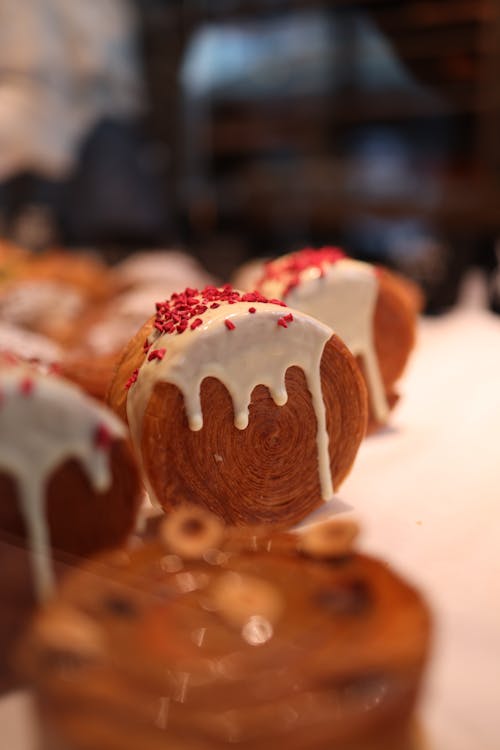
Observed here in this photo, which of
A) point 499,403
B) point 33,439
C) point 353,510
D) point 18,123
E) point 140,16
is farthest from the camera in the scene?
point 140,16

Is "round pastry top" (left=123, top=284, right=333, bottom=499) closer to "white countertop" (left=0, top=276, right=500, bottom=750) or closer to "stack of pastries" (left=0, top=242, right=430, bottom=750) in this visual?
"stack of pastries" (left=0, top=242, right=430, bottom=750)

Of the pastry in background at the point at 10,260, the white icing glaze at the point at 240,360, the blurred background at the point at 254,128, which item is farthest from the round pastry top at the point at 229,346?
the pastry in background at the point at 10,260

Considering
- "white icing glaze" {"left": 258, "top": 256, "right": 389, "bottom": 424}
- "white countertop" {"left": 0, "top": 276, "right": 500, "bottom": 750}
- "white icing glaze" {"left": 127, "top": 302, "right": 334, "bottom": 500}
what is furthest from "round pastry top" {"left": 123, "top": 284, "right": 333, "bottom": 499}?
"white icing glaze" {"left": 258, "top": 256, "right": 389, "bottom": 424}

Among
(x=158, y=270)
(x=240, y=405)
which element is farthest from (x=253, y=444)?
(x=158, y=270)

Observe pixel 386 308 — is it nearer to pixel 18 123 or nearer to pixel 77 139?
pixel 18 123

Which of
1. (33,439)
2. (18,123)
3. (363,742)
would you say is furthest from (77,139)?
(363,742)

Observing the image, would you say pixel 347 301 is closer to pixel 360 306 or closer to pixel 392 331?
pixel 360 306

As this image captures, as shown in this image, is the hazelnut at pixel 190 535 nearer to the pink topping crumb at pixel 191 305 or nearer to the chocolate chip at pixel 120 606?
the chocolate chip at pixel 120 606
